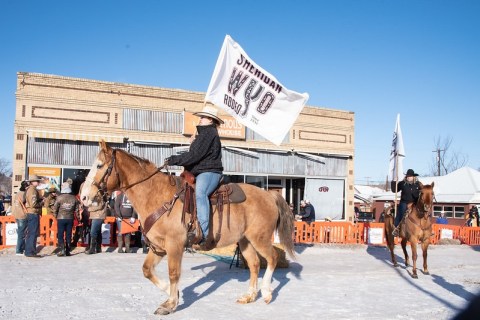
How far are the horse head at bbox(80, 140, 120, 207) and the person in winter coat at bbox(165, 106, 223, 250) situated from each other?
2.92 ft

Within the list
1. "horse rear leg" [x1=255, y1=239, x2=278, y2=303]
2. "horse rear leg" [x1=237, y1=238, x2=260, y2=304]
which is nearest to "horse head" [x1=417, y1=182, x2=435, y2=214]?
"horse rear leg" [x1=255, y1=239, x2=278, y2=303]

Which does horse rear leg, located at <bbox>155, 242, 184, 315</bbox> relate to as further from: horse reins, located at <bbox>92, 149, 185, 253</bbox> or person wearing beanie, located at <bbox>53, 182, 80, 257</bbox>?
person wearing beanie, located at <bbox>53, 182, 80, 257</bbox>

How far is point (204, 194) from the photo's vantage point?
273 inches

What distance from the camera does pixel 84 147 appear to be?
21.9m

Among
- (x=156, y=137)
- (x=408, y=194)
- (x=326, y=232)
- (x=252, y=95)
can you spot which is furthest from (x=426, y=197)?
(x=156, y=137)

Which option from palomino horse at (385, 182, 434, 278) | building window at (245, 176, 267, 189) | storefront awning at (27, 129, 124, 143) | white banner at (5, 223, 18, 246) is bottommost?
white banner at (5, 223, 18, 246)

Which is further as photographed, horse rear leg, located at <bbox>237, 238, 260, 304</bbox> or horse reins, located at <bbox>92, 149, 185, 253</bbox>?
horse rear leg, located at <bbox>237, 238, 260, 304</bbox>

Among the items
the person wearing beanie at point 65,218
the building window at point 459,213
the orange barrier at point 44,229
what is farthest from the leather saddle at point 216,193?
the building window at point 459,213

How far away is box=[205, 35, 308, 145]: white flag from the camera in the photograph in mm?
9180

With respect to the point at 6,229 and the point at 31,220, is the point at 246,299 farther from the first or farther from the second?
the point at 6,229

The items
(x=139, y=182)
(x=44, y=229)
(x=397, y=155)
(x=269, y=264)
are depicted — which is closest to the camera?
(x=139, y=182)

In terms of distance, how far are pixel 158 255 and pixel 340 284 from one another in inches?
167

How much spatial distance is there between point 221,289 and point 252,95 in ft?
12.8

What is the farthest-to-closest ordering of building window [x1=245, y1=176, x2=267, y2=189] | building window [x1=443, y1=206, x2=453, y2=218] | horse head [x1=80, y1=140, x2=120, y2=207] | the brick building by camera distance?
1. building window [x1=443, y1=206, x2=453, y2=218]
2. building window [x1=245, y1=176, x2=267, y2=189]
3. the brick building
4. horse head [x1=80, y1=140, x2=120, y2=207]
